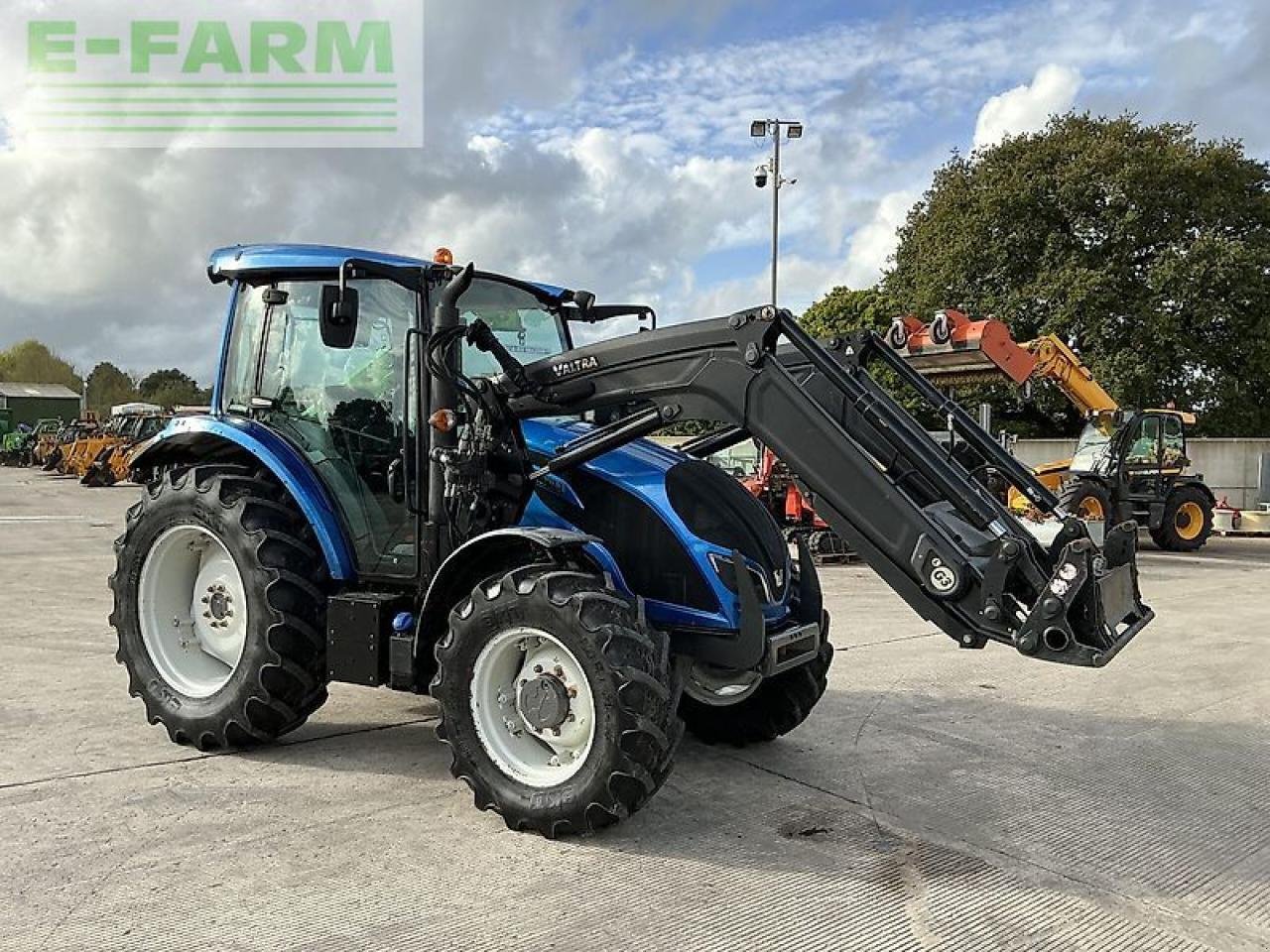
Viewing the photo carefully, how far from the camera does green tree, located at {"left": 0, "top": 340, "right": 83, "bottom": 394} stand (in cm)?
9194

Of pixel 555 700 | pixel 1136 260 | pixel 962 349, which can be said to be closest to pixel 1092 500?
pixel 962 349

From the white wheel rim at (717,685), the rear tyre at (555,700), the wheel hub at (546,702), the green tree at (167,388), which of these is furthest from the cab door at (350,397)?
the green tree at (167,388)

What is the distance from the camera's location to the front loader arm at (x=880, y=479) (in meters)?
4.01

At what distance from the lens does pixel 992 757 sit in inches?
217

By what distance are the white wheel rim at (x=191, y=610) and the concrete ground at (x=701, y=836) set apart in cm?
38

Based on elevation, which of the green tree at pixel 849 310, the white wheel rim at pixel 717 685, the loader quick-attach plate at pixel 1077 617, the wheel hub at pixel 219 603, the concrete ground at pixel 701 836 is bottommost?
the concrete ground at pixel 701 836

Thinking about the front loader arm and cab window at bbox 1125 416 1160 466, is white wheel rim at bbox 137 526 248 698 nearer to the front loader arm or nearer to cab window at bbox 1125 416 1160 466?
the front loader arm

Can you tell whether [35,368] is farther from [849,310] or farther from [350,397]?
[350,397]

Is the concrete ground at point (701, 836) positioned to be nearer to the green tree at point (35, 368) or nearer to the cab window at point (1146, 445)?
the cab window at point (1146, 445)

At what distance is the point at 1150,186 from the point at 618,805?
30676 mm

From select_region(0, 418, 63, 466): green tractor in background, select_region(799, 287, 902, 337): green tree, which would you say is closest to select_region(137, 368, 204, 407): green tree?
select_region(0, 418, 63, 466): green tractor in background

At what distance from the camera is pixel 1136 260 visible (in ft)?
97.8

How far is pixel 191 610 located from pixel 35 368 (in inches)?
3969

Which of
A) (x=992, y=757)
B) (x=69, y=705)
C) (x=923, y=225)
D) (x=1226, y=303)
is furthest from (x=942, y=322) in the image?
(x=923, y=225)
